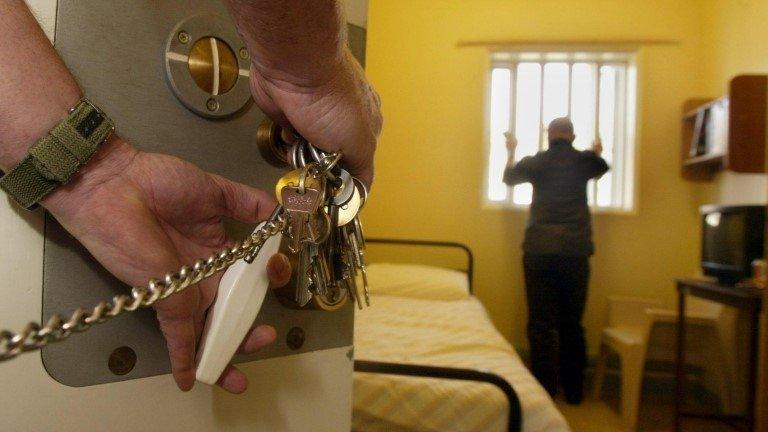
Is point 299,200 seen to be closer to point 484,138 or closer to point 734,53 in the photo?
point 484,138

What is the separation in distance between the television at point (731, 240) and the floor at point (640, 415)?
2.33 feet

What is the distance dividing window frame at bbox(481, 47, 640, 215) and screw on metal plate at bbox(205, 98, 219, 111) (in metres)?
2.62

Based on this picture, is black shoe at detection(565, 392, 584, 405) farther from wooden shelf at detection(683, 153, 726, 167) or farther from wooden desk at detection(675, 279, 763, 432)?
wooden shelf at detection(683, 153, 726, 167)

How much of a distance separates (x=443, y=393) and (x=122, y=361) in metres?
0.85

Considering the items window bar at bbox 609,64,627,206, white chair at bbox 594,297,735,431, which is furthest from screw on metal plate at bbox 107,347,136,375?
window bar at bbox 609,64,627,206

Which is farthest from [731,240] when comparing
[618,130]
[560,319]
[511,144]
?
[511,144]

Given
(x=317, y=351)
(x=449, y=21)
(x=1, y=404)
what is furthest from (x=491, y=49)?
(x=1, y=404)

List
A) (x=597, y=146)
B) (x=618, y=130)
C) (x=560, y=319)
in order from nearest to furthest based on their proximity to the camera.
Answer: (x=560, y=319), (x=597, y=146), (x=618, y=130)

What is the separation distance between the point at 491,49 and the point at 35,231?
2.91 meters

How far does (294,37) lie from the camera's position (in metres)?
0.25

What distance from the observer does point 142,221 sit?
273mm

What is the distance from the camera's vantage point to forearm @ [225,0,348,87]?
24 centimetres

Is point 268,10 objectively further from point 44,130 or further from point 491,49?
point 491,49

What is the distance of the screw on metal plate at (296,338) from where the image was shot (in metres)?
0.43
